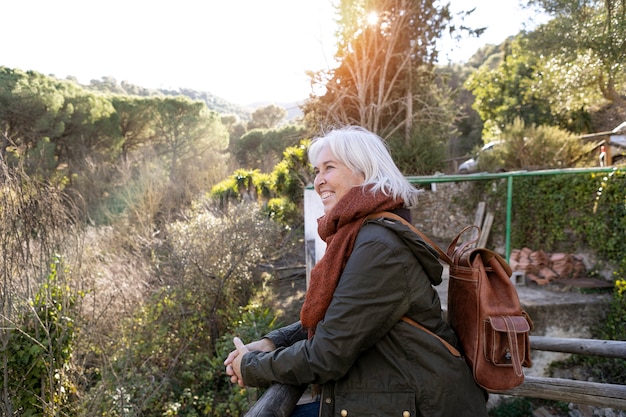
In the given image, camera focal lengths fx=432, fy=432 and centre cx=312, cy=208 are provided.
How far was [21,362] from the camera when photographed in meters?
3.79

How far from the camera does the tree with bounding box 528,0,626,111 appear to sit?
31.0ft

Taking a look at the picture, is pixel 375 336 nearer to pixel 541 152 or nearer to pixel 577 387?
pixel 577 387

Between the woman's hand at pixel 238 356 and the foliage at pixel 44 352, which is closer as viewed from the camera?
the woman's hand at pixel 238 356

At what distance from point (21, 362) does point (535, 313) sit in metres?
5.37

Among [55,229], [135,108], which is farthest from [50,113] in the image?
[55,229]

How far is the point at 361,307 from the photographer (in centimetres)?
136

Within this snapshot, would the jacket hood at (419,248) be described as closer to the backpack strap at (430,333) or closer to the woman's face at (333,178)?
the backpack strap at (430,333)

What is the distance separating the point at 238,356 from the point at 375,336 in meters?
0.56

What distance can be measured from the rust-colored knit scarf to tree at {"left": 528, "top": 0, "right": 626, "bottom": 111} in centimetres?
973

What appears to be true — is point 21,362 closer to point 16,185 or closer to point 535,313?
point 16,185

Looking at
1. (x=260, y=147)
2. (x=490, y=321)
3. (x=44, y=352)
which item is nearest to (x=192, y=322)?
(x=44, y=352)

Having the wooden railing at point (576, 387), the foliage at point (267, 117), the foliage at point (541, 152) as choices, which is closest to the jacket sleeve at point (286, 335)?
the wooden railing at point (576, 387)

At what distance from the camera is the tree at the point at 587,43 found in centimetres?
944

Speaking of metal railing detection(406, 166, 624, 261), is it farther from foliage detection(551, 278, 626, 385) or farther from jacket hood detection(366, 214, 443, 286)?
jacket hood detection(366, 214, 443, 286)
